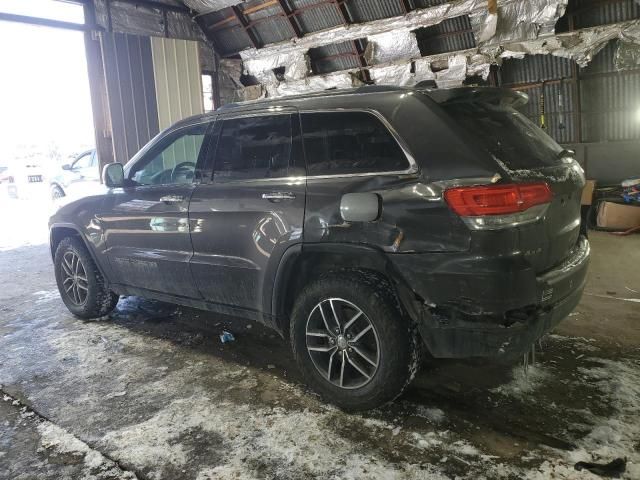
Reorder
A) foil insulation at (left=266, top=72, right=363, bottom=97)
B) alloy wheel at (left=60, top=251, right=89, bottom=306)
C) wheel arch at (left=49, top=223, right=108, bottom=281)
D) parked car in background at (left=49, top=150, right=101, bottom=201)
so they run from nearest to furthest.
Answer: wheel arch at (left=49, top=223, right=108, bottom=281), alloy wheel at (left=60, top=251, right=89, bottom=306), foil insulation at (left=266, top=72, right=363, bottom=97), parked car in background at (left=49, top=150, right=101, bottom=201)

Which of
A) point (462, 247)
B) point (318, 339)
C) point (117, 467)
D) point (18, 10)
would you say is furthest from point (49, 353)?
point (18, 10)

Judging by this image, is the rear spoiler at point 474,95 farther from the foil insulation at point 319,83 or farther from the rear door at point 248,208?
the foil insulation at point 319,83

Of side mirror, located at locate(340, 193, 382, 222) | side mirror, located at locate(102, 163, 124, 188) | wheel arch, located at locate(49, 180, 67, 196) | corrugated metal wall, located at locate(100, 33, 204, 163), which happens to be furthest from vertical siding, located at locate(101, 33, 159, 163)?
side mirror, located at locate(340, 193, 382, 222)

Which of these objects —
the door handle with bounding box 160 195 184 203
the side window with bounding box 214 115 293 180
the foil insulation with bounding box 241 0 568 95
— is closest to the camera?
the side window with bounding box 214 115 293 180

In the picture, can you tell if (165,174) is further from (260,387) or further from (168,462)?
(168,462)

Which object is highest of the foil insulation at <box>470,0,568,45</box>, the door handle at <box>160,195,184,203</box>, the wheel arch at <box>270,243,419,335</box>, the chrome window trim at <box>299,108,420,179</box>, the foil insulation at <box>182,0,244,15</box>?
the foil insulation at <box>182,0,244,15</box>

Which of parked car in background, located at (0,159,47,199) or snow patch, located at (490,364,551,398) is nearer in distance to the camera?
snow patch, located at (490,364,551,398)

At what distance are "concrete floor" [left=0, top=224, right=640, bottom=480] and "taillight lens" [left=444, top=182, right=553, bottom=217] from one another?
1.12m

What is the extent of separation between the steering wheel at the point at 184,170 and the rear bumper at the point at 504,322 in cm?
196

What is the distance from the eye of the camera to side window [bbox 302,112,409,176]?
256 cm

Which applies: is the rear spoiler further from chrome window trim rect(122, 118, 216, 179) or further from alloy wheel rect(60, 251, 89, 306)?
alloy wheel rect(60, 251, 89, 306)

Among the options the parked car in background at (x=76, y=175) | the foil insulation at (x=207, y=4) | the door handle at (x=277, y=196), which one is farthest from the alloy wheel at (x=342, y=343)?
the parked car in background at (x=76, y=175)

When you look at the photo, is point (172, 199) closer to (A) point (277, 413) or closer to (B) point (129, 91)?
(A) point (277, 413)

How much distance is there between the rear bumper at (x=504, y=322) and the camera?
2.29m
